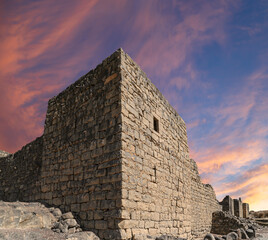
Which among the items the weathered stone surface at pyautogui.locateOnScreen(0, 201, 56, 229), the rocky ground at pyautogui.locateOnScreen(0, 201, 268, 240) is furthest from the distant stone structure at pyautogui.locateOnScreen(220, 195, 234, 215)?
the weathered stone surface at pyautogui.locateOnScreen(0, 201, 56, 229)

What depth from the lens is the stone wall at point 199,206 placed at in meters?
12.2

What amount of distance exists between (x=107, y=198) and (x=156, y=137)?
234cm

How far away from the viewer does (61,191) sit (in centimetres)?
595

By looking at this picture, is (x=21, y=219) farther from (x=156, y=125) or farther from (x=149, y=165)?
(x=156, y=125)

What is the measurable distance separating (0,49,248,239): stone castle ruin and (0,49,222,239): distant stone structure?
2cm

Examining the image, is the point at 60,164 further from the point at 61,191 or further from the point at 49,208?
the point at 49,208

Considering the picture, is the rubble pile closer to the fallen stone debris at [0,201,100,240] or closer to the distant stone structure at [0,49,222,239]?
the fallen stone debris at [0,201,100,240]

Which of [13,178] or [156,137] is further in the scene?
[13,178]

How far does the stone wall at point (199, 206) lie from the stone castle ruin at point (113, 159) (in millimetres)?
4584

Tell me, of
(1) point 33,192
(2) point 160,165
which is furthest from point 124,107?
(1) point 33,192

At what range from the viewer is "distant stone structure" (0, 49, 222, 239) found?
4.91 metres

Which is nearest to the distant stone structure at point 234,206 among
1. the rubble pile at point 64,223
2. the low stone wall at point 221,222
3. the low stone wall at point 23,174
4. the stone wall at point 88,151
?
the low stone wall at point 221,222

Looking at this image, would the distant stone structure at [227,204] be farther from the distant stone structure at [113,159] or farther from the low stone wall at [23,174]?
the low stone wall at [23,174]

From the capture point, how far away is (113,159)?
4.99 m
